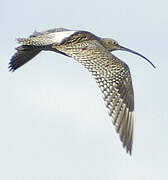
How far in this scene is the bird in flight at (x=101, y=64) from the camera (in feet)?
71.9

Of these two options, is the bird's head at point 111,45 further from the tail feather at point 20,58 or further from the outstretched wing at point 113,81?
the outstretched wing at point 113,81

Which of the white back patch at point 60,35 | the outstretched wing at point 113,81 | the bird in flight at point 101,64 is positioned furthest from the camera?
the white back patch at point 60,35

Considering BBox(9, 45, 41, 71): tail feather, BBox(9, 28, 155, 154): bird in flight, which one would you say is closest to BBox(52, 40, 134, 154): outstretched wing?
BBox(9, 28, 155, 154): bird in flight

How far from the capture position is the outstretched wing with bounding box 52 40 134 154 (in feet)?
71.5

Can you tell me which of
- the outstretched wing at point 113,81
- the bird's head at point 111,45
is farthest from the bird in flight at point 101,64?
the bird's head at point 111,45

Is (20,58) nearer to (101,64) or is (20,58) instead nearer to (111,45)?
(111,45)

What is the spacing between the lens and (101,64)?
74.8ft


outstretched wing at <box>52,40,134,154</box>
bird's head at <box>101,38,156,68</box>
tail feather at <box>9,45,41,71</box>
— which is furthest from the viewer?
bird's head at <box>101,38,156,68</box>

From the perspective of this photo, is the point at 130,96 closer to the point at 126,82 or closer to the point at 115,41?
the point at 126,82

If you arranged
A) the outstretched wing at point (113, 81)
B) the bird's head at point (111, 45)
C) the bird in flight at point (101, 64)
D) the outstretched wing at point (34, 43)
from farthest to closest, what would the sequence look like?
1. the bird's head at point (111, 45)
2. the outstretched wing at point (34, 43)
3. the bird in flight at point (101, 64)
4. the outstretched wing at point (113, 81)

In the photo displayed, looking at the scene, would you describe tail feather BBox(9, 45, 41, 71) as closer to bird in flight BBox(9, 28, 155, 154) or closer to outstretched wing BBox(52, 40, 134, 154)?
bird in flight BBox(9, 28, 155, 154)

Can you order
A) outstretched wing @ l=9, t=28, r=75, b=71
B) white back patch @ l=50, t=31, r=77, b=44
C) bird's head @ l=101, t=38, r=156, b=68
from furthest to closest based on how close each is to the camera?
bird's head @ l=101, t=38, r=156, b=68 → white back patch @ l=50, t=31, r=77, b=44 → outstretched wing @ l=9, t=28, r=75, b=71

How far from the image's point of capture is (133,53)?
83.1 ft

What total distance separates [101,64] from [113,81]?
0.52 meters
